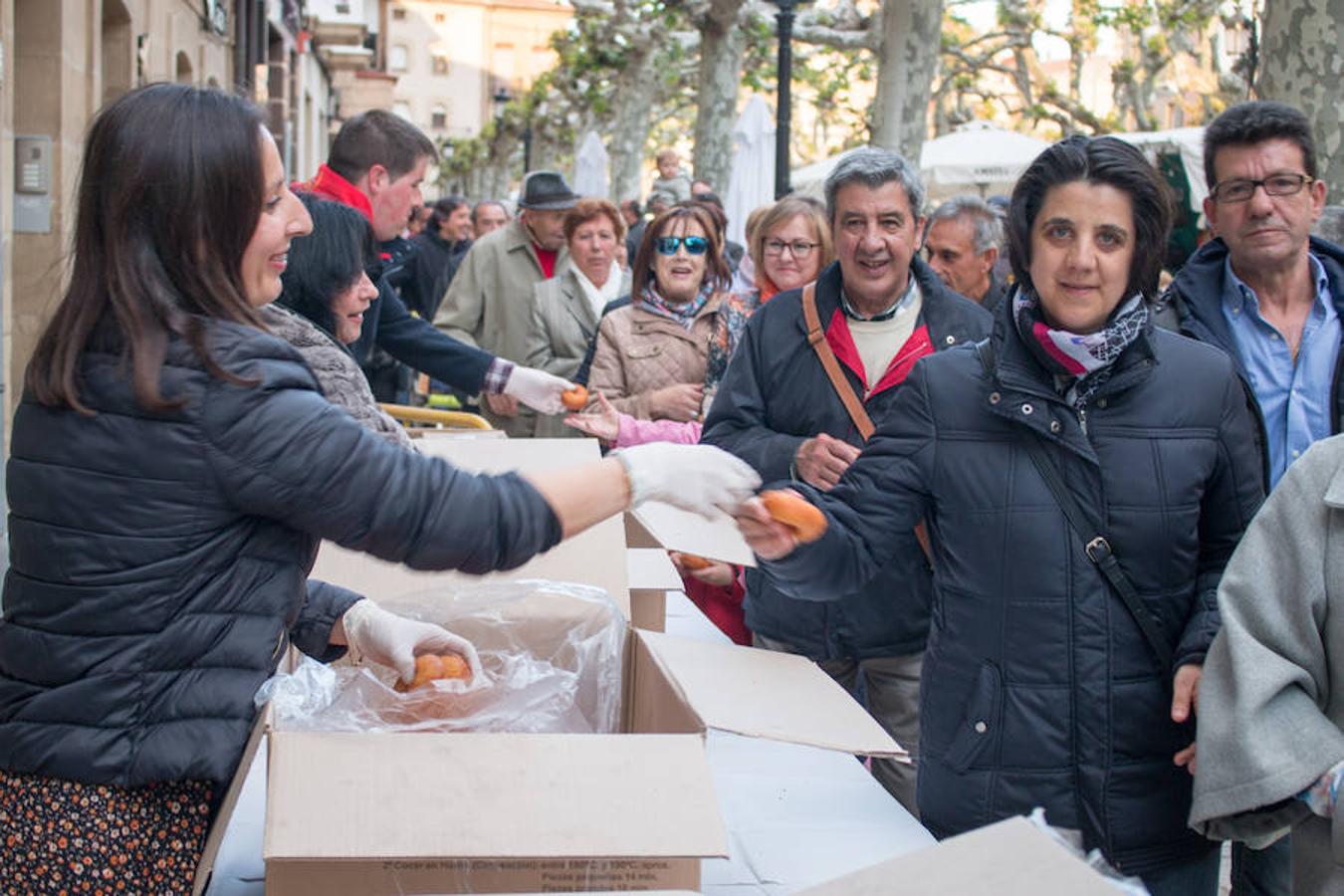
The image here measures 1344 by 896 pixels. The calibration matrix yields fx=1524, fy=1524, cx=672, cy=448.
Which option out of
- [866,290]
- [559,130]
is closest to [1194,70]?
[559,130]

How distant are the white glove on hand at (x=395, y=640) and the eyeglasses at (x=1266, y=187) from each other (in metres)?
2.32

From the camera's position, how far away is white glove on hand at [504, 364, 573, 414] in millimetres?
4594

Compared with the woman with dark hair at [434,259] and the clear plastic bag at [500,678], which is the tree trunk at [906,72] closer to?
the woman with dark hair at [434,259]

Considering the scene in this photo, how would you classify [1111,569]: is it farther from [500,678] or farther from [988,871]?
[988,871]

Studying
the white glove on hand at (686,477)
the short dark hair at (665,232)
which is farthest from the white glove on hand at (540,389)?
the white glove on hand at (686,477)

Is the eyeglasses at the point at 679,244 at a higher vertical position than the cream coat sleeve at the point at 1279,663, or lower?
higher

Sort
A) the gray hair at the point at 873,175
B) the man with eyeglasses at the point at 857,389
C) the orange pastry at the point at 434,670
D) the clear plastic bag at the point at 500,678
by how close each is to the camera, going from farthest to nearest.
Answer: the gray hair at the point at 873,175
the man with eyeglasses at the point at 857,389
the orange pastry at the point at 434,670
the clear plastic bag at the point at 500,678

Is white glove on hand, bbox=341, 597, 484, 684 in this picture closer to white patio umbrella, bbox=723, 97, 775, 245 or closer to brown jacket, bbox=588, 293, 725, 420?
brown jacket, bbox=588, 293, 725, 420

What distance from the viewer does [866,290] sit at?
4090 mm

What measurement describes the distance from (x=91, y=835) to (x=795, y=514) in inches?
49.3

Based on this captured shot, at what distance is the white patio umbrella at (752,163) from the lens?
1505cm

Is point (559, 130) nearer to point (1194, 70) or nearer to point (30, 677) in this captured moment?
point (1194, 70)

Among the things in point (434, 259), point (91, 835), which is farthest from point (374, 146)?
point (434, 259)

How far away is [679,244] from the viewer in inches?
241
